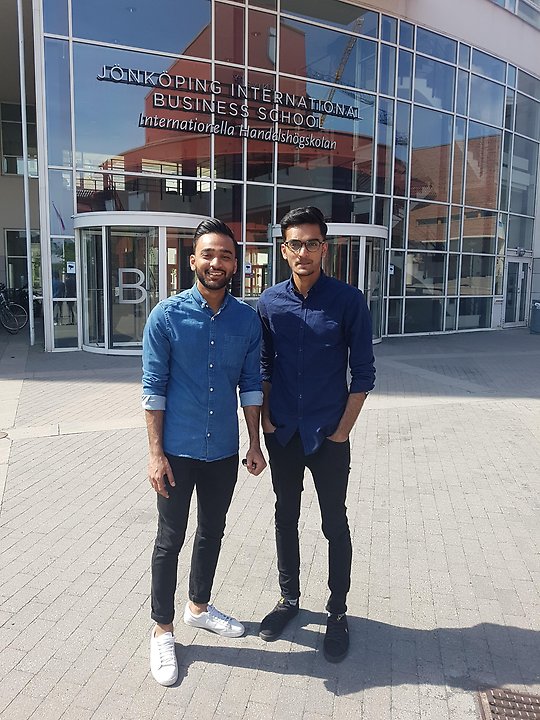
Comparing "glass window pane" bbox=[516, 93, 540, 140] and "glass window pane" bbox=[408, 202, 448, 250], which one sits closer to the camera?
"glass window pane" bbox=[408, 202, 448, 250]

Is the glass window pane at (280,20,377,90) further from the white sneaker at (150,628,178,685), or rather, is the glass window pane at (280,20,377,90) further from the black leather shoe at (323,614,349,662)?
the white sneaker at (150,628,178,685)

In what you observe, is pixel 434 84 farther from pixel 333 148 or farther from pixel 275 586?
pixel 275 586

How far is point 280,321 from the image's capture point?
281cm

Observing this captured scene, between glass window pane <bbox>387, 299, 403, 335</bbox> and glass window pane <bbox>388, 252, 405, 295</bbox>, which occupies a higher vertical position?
glass window pane <bbox>388, 252, 405, 295</bbox>

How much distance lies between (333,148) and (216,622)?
14.3m

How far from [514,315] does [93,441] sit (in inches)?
706

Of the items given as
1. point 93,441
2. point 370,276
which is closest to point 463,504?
point 93,441

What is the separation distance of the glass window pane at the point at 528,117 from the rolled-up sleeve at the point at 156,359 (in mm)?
20566

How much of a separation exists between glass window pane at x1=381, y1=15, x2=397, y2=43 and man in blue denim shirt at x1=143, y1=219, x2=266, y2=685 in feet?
51.9

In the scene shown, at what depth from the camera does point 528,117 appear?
19984 mm

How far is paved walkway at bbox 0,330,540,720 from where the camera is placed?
2.58 m

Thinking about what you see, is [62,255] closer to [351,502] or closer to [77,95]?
[77,95]

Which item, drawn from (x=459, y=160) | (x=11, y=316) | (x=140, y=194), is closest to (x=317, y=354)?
(x=140, y=194)

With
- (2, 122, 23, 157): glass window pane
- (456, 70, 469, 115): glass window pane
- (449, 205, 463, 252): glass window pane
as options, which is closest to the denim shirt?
(449, 205, 463, 252): glass window pane
